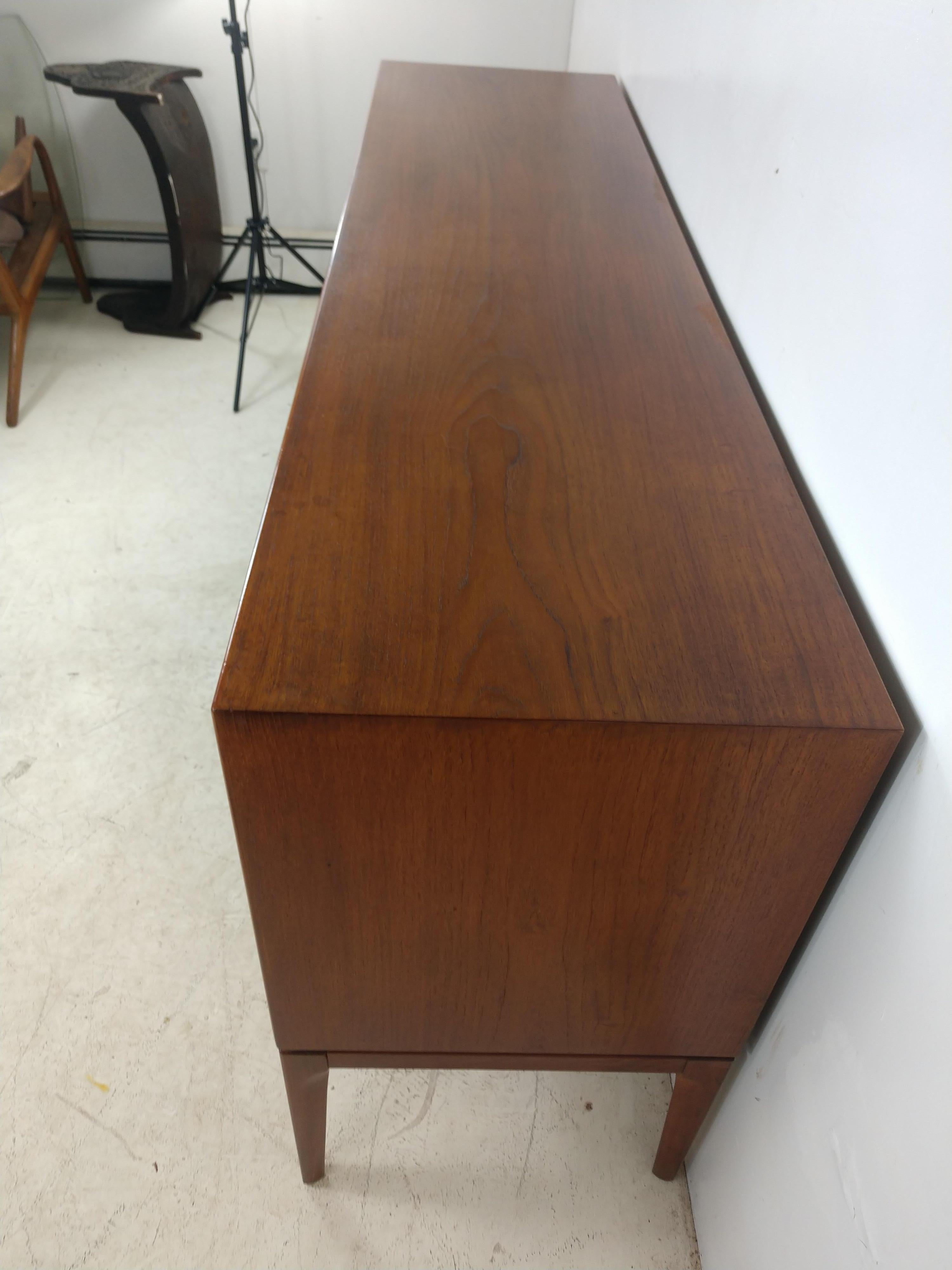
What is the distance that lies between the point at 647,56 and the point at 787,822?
4.54 ft

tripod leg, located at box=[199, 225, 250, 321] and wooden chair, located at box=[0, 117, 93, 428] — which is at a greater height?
wooden chair, located at box=[0, 117, 93, 428]

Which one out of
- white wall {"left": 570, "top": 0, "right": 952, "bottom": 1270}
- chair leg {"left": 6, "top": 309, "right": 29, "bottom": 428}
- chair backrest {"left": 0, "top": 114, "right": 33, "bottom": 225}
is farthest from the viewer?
chair leg {"left": 6, "top": 309, "right": 29, "bottom": 428}

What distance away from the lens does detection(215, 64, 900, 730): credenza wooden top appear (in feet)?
1.78

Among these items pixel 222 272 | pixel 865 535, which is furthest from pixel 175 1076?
pixel 222 272

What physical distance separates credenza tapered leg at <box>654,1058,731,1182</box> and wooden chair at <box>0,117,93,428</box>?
212 cm

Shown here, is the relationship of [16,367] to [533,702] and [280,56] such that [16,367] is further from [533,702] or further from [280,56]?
[533,702]

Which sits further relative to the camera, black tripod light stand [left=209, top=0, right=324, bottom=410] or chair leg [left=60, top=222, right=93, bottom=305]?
chair leg [left=60, top=222, right=93, bottom=305]

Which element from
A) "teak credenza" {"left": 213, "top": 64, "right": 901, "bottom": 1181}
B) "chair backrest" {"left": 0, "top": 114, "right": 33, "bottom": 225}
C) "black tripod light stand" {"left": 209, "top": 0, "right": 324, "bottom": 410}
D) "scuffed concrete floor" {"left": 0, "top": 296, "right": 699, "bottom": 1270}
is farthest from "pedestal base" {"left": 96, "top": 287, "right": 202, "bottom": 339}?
"teak credenza" {"left": 213, "top": 64, "right": 901, "bottom": 1181}

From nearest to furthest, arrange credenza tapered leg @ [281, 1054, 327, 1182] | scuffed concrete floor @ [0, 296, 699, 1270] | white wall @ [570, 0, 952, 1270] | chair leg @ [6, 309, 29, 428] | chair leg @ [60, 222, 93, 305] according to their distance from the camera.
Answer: white wall @ [570, 0, 952, 1270]
credenza tapered leg @ [281, 1054, 327, 1182]
scuffed concrete floor @ [0, 296, 699, 1270]
chair leg @ [6, 309, 29, 428]
chair leg @ [60, 222, 93, 305]

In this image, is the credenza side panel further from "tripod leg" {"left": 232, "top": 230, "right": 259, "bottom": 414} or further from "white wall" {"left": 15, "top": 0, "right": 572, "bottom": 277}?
"white wall" {"left": 15, "top": 0, "right": 572, "bottom": 277}

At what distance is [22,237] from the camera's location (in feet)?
7.41

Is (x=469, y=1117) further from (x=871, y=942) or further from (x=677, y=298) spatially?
(x=677, y=298)

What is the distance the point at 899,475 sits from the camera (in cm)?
57

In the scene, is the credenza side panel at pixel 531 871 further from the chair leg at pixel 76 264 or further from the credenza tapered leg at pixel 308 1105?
the chair leg at pixel 76 264
